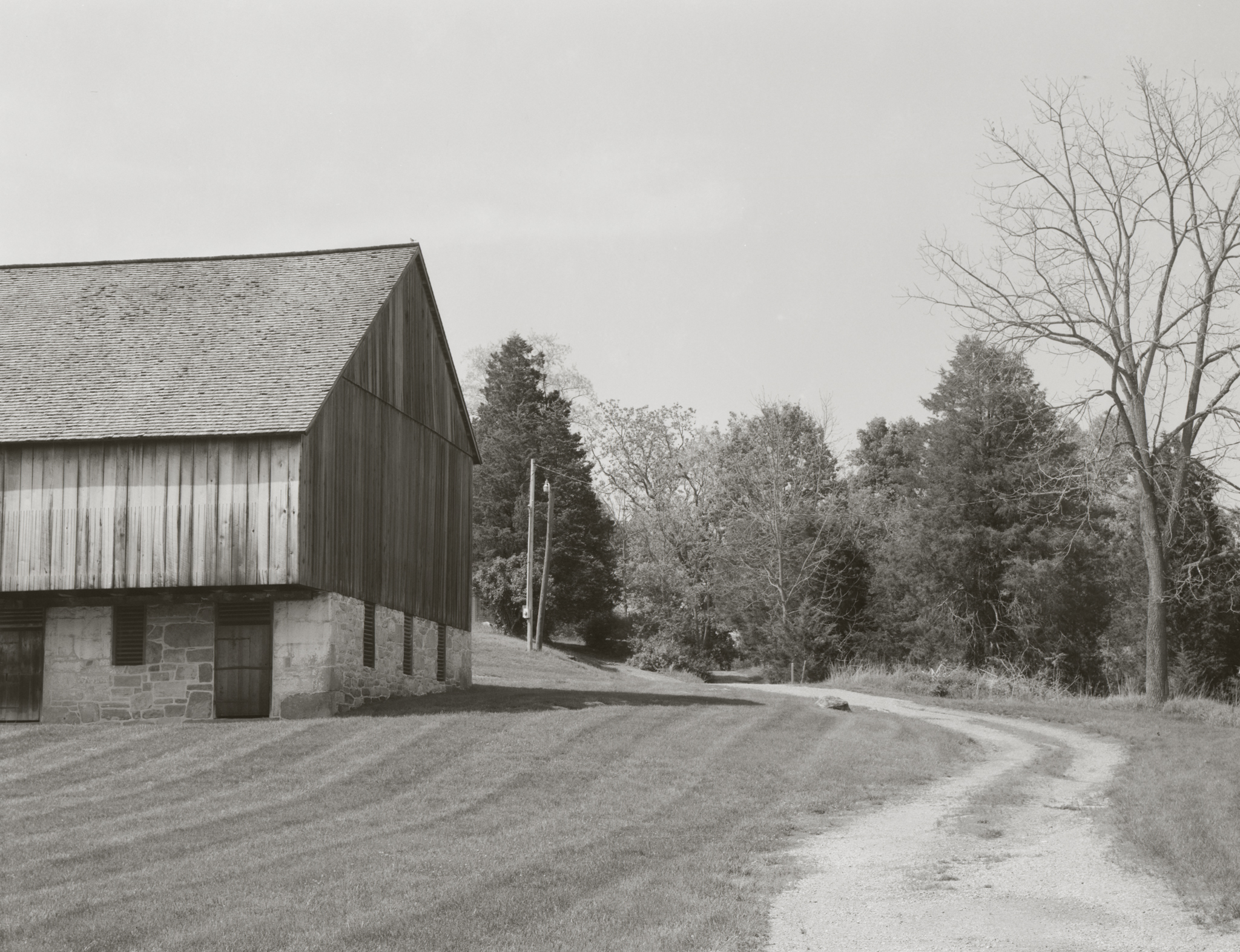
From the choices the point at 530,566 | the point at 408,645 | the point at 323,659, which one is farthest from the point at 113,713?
the point at 530,566

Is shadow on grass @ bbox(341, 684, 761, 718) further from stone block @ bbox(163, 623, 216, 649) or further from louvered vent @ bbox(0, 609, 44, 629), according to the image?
louvered vent @ bbox(0, 609, 44, 629)

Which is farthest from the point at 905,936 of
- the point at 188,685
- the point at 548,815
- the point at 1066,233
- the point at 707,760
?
the point at 1066,233

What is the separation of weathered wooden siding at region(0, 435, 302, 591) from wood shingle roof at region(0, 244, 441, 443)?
501 millimetres

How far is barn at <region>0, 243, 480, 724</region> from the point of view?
25.5m

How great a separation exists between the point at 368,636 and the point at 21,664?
22.3ft

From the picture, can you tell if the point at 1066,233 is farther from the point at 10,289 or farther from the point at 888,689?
the point at 10,289

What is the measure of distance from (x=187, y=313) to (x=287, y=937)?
72.9 ft

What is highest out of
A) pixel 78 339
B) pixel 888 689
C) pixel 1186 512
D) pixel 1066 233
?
pixel 1066 233

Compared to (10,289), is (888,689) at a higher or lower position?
lower

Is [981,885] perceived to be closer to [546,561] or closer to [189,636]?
[189,636]

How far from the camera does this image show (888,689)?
3875cm

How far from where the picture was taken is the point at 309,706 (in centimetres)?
2573

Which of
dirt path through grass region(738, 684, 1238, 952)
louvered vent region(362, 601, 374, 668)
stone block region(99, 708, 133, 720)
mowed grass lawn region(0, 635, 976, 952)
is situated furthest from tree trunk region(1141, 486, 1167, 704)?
stone block region(99, 708, 133, 720)

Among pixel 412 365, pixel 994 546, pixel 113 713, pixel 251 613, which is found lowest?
pixel 113 713
